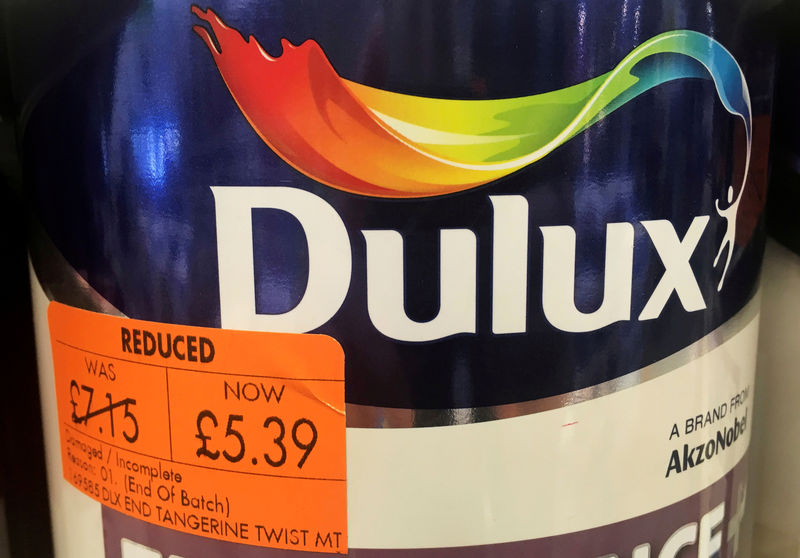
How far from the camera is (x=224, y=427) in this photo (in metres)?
0.34

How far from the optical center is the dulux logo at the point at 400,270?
319mm

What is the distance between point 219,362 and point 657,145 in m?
0.22

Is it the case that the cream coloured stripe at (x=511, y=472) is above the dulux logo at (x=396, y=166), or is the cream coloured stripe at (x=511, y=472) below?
below

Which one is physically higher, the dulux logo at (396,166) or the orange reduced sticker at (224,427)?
the dulux logo at (396,166)

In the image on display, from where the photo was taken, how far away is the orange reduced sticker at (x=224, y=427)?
33 cm

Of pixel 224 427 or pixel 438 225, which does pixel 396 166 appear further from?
pixel 224 427

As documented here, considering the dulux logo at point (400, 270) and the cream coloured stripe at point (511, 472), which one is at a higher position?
the dulux logo at point (400, 270)

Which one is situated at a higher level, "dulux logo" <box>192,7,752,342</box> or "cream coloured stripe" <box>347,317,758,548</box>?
"dulux logo" <box>192,7,752,342</box>

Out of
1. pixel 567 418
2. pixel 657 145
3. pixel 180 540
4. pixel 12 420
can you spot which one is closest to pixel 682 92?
pixel 657 145

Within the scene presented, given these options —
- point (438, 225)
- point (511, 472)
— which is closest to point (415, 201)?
point (438, 225)

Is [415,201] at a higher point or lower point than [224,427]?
higher

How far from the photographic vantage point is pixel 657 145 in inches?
13.1

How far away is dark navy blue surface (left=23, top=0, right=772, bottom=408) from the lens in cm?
31

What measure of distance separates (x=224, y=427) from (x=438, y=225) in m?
0.14
